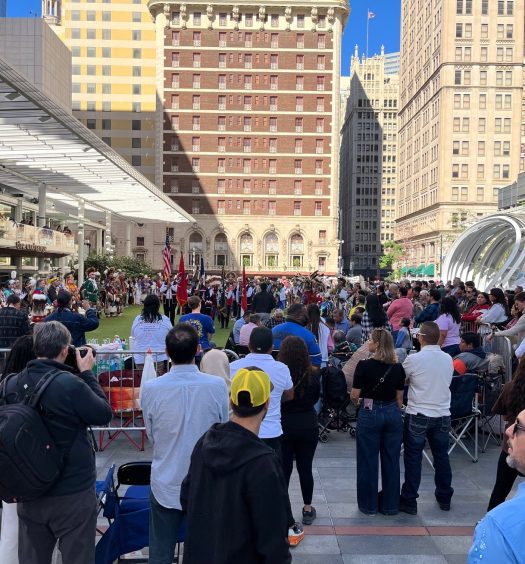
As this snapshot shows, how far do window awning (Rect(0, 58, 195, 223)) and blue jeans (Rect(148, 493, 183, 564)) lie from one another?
13.3 meters

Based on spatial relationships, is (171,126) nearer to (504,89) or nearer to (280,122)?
(280,122)

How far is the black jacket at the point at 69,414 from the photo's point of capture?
3.58 metres

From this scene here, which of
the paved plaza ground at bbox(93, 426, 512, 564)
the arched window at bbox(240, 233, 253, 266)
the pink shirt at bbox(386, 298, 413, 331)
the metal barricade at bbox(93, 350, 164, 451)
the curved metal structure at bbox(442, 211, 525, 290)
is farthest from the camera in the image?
the arched window at bbox(240, 233, 253, 266)

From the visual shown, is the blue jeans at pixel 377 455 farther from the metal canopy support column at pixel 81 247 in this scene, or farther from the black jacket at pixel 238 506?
the metal canopy support column at pixel 81 247

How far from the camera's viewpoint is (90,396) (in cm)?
367

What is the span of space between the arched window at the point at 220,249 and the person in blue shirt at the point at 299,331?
65.0 m

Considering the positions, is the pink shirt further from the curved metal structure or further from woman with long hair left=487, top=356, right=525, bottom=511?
the curved metal structure

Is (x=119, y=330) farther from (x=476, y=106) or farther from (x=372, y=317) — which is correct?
(x=476, y=106)

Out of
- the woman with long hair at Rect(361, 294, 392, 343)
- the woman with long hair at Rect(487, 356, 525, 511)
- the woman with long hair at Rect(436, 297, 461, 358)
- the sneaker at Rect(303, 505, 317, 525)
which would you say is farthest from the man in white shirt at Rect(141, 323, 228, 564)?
the woman with long hair at Rect(361, 294, 392, 343)

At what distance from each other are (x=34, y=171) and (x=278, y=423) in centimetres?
2558

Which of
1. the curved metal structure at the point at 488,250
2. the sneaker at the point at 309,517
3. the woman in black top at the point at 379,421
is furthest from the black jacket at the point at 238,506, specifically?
the curved metal structure at the point at 488,250

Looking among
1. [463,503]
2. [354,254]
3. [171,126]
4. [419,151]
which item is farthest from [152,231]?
[354,254]

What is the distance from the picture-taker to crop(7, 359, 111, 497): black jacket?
358 centimetres

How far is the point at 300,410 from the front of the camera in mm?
5652
